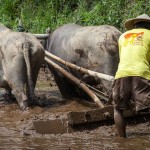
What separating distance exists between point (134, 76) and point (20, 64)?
249cm

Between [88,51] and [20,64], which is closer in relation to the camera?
[20,64]

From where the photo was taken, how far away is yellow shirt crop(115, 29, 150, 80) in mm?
5707

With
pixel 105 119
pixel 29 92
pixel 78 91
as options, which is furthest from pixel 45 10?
pixel 105 119

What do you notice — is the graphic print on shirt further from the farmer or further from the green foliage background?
the green foliage background

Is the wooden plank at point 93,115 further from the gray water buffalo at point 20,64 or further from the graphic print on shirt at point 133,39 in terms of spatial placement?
the gray water buffalo at point 20,64

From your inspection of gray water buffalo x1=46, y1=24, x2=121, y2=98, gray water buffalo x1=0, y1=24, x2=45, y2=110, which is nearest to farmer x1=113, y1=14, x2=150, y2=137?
gray water buffalo x1=46, y1=24, x2=121, y2=98

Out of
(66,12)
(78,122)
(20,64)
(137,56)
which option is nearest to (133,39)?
(137,56)

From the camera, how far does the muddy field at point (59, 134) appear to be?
5.51m

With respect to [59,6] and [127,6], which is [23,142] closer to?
[127,6]

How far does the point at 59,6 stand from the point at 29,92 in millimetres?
6918

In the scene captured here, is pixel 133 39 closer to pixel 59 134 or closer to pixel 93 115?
pixel 93 115

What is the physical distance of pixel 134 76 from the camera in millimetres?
5699

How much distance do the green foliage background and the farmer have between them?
18.5 ft

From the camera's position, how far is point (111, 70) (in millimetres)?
7539
